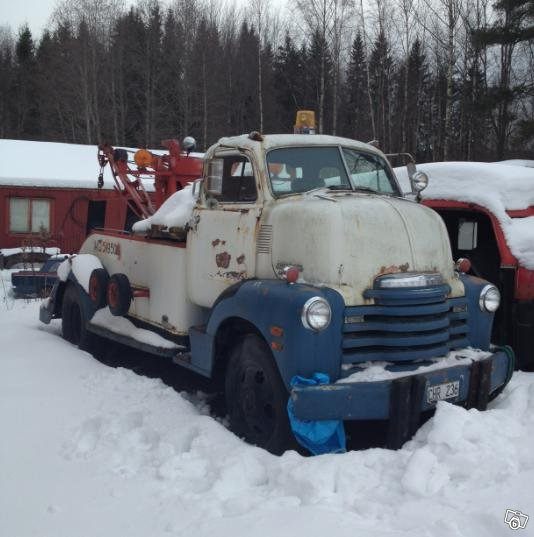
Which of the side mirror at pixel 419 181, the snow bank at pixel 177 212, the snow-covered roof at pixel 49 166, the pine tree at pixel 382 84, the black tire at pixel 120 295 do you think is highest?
the pine tree at pixel 382 84

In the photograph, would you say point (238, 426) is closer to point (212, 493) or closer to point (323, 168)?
point (212, 493)

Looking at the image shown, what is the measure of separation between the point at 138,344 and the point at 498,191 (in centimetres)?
425

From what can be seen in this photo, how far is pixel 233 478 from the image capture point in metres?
4.09

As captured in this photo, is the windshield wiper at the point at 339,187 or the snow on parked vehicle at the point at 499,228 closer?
the windshield wiper at the point at 339,187

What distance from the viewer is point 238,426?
516cm

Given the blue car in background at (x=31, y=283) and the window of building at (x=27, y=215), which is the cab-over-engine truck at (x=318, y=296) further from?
the window of building at (x=27, y=215)

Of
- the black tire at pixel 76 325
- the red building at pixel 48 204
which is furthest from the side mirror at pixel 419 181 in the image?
the red building at pixel 48 204

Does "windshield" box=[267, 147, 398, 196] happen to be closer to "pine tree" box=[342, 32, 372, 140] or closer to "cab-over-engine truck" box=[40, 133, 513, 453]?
"cab-over-engine truck" box=[40, 133, 513, 453]

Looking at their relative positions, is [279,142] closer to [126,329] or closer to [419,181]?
[419,181]

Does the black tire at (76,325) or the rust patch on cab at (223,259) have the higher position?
the rust patch on cab at (223,259)

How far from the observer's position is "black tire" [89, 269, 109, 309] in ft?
24.4

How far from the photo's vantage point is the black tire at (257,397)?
4684 millimetres

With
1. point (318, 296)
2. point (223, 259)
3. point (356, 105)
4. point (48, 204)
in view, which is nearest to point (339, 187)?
point (223, 259)

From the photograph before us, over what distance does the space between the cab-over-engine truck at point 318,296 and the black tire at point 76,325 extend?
1716mm
